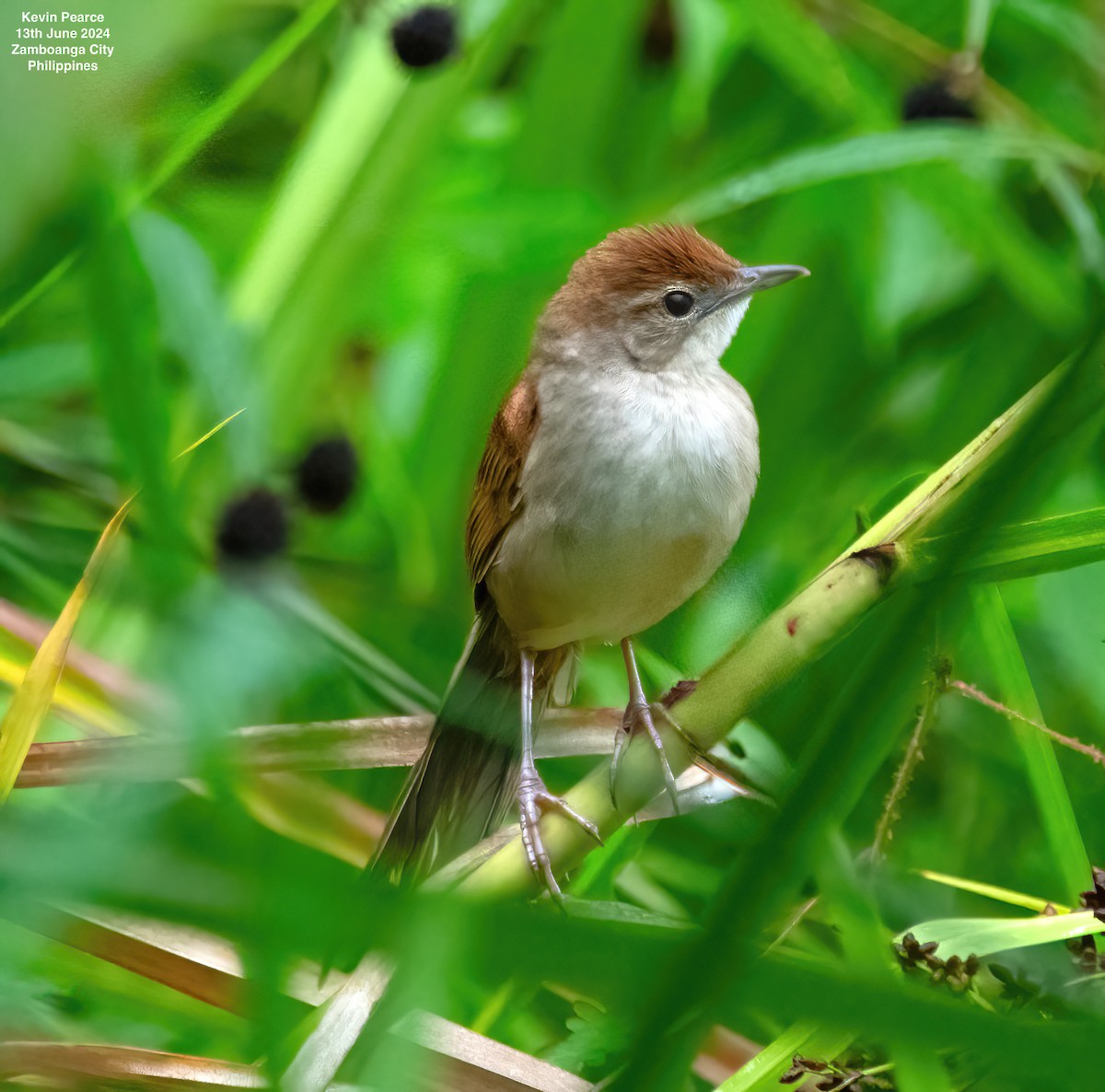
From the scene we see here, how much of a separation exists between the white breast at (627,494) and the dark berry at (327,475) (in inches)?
22.9

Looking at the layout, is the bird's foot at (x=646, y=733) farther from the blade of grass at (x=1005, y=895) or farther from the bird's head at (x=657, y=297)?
the bird's head at (x=657, y=297)

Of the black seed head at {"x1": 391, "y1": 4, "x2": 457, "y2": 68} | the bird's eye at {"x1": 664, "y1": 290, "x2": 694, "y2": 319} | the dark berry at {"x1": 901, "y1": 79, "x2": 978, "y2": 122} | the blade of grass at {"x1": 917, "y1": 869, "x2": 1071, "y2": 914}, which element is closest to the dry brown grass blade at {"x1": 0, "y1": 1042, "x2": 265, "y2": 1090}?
the blade of grass at {"x1": 917, "y1": 869, "x2": 1071, "y2": 914}

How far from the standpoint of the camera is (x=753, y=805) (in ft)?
4.93

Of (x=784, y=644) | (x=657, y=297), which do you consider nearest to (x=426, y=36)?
(x=657, y=297)

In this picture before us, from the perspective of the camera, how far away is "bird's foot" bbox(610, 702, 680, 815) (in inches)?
55.2

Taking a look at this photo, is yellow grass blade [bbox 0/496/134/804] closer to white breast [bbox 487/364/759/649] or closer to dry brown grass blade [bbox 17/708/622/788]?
dry brown grass blade [bbox 17/708/622/788]

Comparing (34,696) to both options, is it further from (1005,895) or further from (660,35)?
(660,35)

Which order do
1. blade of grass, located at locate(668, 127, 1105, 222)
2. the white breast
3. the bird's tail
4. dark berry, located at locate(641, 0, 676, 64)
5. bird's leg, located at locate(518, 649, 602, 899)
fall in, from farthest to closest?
dark berry, located at locate(641, 0, 676, 64) → blade of grass, located at locate(668, 127, 1105, 222) → the bird's tail → the white breast → bird's leg, located at locate(518, 649, 602, 899)

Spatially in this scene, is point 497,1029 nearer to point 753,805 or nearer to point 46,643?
point 753,805

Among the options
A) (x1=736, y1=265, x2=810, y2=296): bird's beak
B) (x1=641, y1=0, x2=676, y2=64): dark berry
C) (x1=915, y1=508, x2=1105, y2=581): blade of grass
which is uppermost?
(x1=641, y1=0, x2=676, y2=64): dark berry

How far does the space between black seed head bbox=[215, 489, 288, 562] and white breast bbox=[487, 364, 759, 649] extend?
1.55 feet

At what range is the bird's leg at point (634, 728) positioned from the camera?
1.41 meters

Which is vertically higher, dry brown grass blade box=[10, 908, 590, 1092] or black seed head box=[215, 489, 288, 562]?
black seed head box=[215, 489, 288, 562]

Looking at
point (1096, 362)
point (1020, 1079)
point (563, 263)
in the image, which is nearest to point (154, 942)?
point (1020, 1079)
